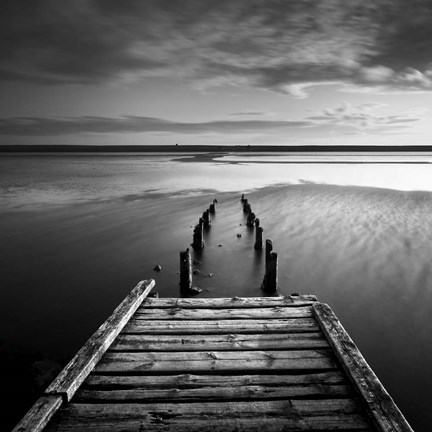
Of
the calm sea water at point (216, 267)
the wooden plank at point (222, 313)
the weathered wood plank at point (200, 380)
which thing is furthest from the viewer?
the calm sea water at point (216, 267)

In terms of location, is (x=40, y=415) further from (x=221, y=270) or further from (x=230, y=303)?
(x=221, y=270)

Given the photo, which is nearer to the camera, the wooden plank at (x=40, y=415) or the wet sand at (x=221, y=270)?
the wooden plank at (x=40, y=415)

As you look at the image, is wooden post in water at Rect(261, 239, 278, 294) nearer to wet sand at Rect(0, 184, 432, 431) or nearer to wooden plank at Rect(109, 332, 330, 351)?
wet sand at Rect(0, 184, 432, 431)

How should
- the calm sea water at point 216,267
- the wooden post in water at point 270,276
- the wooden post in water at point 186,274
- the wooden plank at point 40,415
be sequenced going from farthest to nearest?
the wooden post in water at point 270,276 → the wooden post in water at point 186,274 → the calm sea water at point 216,267 → the wooden plank at point 40,415

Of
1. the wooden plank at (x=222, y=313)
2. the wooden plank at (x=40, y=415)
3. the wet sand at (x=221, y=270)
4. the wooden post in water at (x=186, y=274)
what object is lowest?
the wet sand at (x=221, y=270)

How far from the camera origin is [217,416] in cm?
289

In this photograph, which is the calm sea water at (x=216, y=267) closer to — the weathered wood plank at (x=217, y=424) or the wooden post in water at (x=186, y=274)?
the wooden post in water at (x=186, y=274)

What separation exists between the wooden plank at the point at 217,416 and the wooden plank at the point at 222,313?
1.70 m

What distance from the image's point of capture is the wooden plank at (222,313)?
15.5ft

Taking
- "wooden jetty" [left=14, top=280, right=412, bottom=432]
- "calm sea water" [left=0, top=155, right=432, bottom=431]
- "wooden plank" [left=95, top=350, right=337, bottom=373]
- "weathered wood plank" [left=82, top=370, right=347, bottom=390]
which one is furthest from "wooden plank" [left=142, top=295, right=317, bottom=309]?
"calm sea water" [left=0, top=155, right=432, bottom=431]

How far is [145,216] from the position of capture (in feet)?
53.8

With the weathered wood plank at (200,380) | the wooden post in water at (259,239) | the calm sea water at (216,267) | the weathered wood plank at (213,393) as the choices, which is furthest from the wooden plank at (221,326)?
the wooden post in water at (259,239)

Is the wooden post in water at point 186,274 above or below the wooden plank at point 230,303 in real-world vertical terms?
below

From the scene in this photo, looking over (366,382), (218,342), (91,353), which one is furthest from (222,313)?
(366,382)
